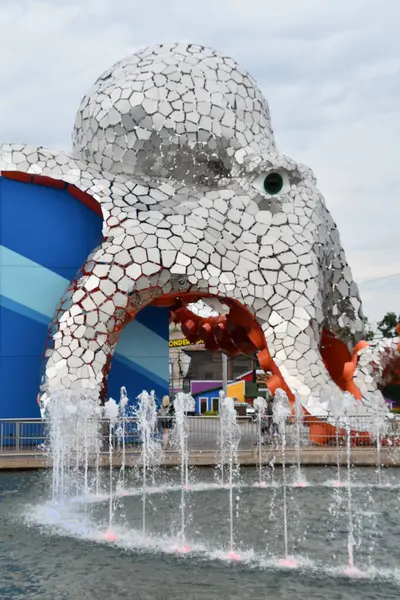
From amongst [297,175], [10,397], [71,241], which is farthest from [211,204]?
[10,397]

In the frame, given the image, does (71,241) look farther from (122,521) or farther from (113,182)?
(122,521)

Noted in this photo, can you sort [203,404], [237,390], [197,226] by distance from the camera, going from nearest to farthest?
[197,226], [203,404], [237,390]

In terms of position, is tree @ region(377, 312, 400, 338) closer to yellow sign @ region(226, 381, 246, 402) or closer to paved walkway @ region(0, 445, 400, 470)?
yellow sign @ region(226, 381, 246, 402)

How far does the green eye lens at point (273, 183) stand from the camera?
17.7 meters

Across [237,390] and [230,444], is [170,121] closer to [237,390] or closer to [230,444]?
[230,444]

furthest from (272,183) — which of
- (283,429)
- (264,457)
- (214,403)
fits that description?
(214,403)

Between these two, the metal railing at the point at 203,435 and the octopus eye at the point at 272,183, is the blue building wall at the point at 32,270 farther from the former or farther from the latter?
the octopus eye at the point at 272,183

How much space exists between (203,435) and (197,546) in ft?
31.8

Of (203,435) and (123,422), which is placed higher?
(123,422)

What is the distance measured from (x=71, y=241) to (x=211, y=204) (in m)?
3.08

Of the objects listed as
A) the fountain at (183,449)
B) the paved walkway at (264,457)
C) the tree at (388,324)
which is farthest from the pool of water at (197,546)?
the tree at (388,324)

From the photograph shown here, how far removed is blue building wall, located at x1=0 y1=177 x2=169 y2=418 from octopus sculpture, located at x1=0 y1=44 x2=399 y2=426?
19.6 inches

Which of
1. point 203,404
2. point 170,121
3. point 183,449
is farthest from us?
point 203,404

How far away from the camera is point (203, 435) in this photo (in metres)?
17.4
